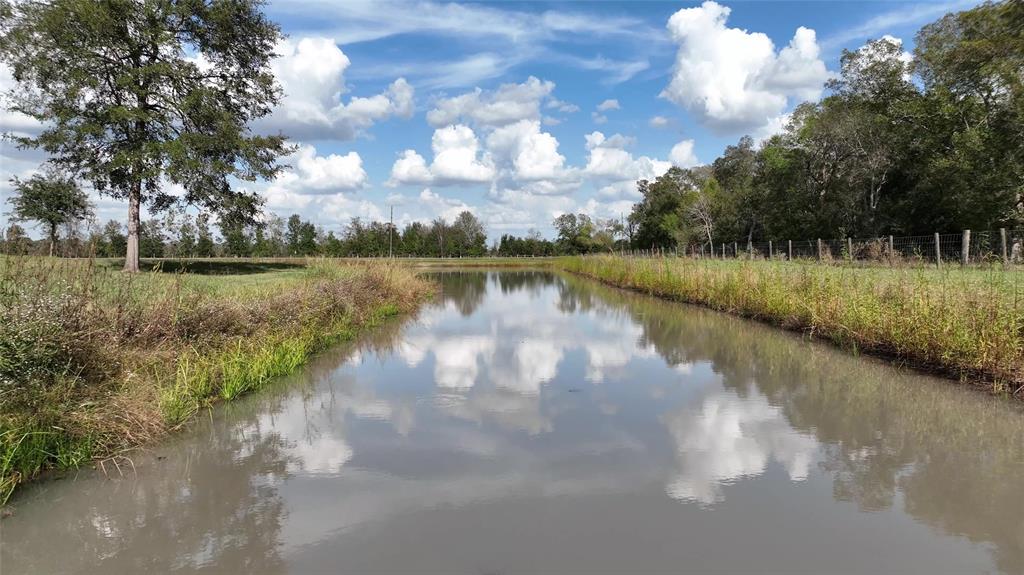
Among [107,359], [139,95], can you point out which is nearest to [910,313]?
[107,359]

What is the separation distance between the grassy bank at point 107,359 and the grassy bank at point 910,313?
8559 millimetres

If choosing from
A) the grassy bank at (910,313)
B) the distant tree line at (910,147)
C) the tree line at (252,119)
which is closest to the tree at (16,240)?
the tree line at (252,119)

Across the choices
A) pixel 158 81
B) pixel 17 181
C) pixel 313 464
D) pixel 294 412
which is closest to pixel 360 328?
pixel 294 412

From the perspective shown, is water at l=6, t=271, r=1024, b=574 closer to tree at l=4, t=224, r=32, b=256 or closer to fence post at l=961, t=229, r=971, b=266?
tree at l=4, t=224, r=32, b=256

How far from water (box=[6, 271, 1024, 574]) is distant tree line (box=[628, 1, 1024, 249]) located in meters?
12.8

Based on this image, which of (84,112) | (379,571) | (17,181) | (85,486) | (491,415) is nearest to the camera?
(379,571)

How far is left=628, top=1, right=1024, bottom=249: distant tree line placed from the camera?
20.1 m

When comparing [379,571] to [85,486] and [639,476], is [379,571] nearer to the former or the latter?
[639,476]

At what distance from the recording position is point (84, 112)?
640 inches

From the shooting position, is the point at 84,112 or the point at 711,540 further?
the point at 84,112

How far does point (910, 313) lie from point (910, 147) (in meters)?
24.2

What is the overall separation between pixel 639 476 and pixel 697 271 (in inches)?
531

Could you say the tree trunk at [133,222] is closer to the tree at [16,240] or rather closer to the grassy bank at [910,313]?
the tree at [16,240]

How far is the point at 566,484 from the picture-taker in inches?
151
